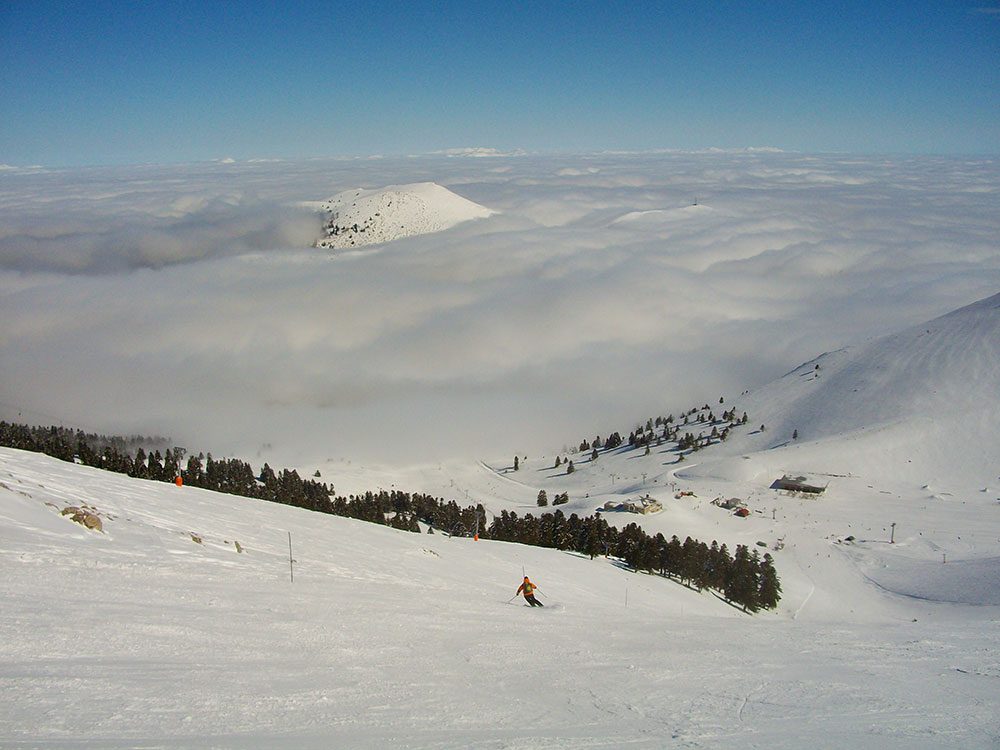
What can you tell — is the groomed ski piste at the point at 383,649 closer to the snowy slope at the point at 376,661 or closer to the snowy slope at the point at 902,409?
the snowy slope at the point at 376,661

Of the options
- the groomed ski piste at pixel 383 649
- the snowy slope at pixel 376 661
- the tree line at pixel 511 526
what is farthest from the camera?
the tree line at pixel 511 526

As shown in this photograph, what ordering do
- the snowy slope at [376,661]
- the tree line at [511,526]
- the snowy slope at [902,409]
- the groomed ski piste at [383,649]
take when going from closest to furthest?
the snowy slope at [376,661], the groomed ski piste at [383,649], the tree line at [511,526], the snowy slope at [902,409]

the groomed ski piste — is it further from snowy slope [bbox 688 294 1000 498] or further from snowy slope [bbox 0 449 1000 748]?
snowy slope [bbox 688 294 1000 498]

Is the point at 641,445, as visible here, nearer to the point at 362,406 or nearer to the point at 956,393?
the point at 956,393

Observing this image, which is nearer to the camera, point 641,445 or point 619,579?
point 619,579

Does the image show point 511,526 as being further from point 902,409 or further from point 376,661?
point 902,409

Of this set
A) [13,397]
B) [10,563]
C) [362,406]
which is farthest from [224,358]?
[10,563]

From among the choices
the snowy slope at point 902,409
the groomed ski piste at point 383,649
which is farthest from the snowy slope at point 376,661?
the snowy slope at point 902,409
